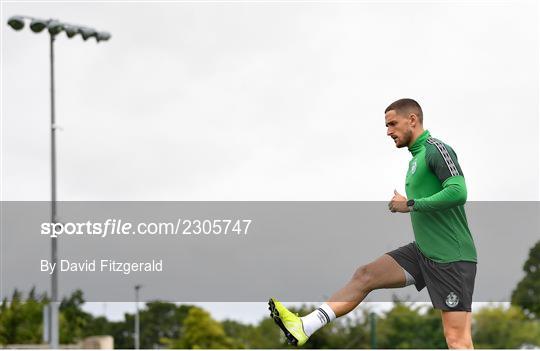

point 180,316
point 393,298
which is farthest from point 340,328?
point 180,316

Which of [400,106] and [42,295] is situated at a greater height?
[42,295]

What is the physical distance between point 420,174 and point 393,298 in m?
29.8

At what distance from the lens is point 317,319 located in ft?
21.9

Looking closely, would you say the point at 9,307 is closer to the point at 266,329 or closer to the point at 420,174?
the point at 266,329

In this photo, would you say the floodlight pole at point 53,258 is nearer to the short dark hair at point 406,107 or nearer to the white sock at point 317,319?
the white sock at point 317,319

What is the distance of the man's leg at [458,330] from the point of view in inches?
251

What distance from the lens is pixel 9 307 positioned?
35.0 m

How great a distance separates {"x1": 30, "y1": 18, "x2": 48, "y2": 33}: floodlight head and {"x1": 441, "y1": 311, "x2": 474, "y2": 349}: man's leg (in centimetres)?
1912

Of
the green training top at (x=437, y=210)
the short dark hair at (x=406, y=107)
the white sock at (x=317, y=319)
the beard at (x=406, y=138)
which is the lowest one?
the white sock at (x=317, y=319)

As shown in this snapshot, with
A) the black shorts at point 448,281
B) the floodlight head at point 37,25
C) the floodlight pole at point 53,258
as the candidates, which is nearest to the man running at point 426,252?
the black shorts at point 448,281

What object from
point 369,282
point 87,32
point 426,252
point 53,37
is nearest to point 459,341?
point 426,252

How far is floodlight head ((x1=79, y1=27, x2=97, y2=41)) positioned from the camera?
23.9m

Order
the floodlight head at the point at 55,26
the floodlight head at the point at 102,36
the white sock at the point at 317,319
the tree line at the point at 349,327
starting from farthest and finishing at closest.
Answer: the tree line at the point at 349,327 → the floodlight head at the point at 102,36 → the floodlight head at the point at 55,26 → the white sock at the point at 317,319

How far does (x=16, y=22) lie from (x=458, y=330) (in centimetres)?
1878
